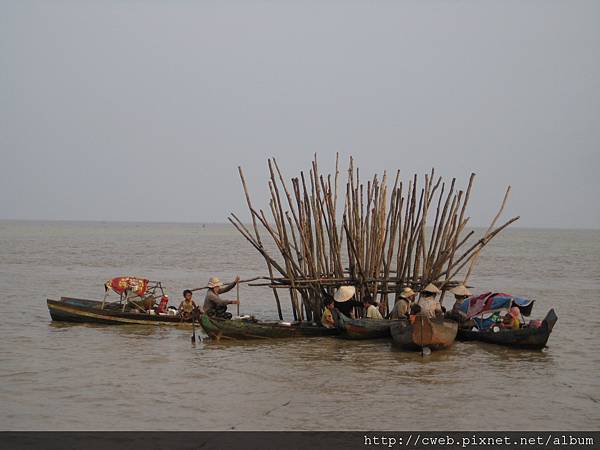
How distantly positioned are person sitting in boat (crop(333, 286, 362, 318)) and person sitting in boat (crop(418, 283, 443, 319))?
1208 mm

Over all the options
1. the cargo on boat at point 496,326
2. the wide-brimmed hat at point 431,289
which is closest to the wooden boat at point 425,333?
the wide-brimmed hat at point 431,289

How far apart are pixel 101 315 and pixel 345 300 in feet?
16.9

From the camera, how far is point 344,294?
1220 cm

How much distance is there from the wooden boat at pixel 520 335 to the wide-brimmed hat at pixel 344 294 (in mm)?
1938

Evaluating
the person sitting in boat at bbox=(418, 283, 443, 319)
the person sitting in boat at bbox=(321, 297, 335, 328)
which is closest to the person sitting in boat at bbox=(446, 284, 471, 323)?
the person sitting in boat at bbox=(418, 283, 443, 319)

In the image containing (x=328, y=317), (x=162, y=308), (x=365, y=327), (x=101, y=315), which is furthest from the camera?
(x=162, y=308)

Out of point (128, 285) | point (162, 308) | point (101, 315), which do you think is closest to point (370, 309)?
point (162, 308)

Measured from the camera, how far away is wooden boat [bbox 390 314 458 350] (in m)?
10.9

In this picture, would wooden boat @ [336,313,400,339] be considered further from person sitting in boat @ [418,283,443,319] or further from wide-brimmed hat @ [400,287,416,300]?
person sitting in boat @ [418,283,443,319]

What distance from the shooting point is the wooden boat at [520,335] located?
37.1 ft

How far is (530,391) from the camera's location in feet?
29.5

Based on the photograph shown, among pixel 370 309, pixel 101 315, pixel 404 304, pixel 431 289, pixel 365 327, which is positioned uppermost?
pixel 431 289

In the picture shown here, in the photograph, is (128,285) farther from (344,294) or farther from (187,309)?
(344,294)
